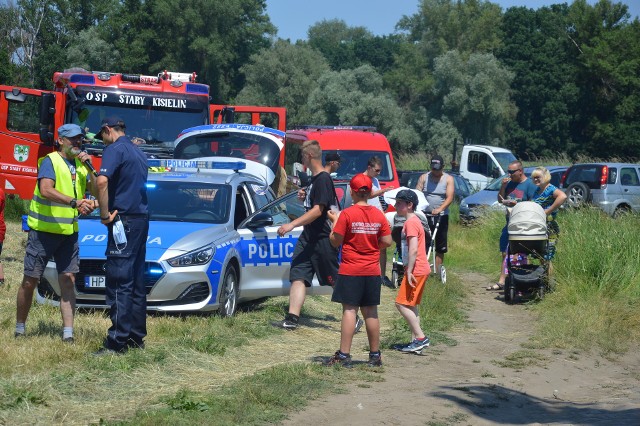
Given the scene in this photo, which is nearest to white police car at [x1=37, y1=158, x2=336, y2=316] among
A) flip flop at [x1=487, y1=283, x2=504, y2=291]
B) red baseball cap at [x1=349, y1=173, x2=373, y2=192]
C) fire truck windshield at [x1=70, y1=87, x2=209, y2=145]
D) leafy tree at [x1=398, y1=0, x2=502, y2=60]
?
red baseball cap at [x1=349, y1=173, x2=373, y2=192]

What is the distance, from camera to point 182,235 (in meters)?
10.5

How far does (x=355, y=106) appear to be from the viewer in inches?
2148

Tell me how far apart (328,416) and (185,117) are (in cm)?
1199

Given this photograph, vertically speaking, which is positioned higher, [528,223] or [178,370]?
[528,223]

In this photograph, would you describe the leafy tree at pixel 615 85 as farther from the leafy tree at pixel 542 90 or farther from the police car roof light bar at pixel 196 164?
the police car roof light bar at pixel 196 164

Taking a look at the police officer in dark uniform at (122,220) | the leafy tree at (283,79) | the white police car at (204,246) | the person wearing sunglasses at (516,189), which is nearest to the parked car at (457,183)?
the person wearing sunglasses at (516,189)

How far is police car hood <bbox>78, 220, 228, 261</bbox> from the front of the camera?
10078 millimetres

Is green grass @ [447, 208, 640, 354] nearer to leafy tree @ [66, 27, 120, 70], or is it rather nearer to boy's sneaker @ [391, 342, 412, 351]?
boy's sneaker @ [391, 342, 412, 351]

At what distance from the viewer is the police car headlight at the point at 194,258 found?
33.0ft

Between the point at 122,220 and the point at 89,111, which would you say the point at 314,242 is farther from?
the point at 89,111

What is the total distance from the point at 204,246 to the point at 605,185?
16.8 m

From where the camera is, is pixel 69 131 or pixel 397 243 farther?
pixel 397 243

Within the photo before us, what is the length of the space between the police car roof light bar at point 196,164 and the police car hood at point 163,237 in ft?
5.88

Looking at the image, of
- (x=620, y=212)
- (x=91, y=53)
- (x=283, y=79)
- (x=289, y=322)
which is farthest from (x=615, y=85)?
(x=289, y=322)
